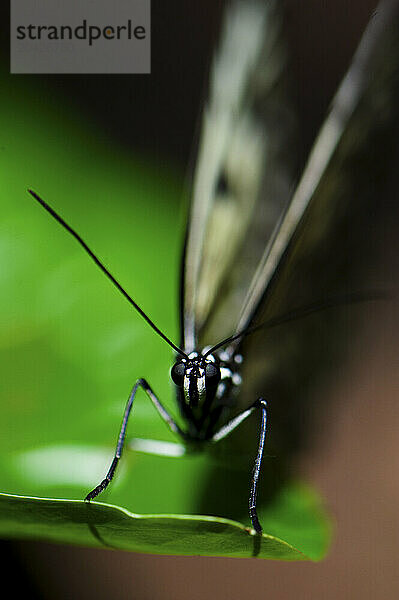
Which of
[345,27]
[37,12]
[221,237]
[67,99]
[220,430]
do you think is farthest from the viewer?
[345,27]

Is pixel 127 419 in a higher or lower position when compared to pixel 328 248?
lower

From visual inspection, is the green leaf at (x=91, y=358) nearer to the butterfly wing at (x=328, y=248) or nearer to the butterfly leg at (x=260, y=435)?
the butterfly leg at (x=260, y=435)

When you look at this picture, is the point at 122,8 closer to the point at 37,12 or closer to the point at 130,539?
the point at 37,12

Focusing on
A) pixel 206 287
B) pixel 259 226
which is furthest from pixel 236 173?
pixel 206 287

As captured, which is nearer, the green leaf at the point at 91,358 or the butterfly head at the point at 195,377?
the green leaf at the point at 91,358

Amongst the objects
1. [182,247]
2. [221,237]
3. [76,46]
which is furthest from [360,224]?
[76,46]

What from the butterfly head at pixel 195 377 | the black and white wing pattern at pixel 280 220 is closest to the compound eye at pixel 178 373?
the butterfly head at pixel 195 377

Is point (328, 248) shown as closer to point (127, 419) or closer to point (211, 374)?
point (211, 374)
